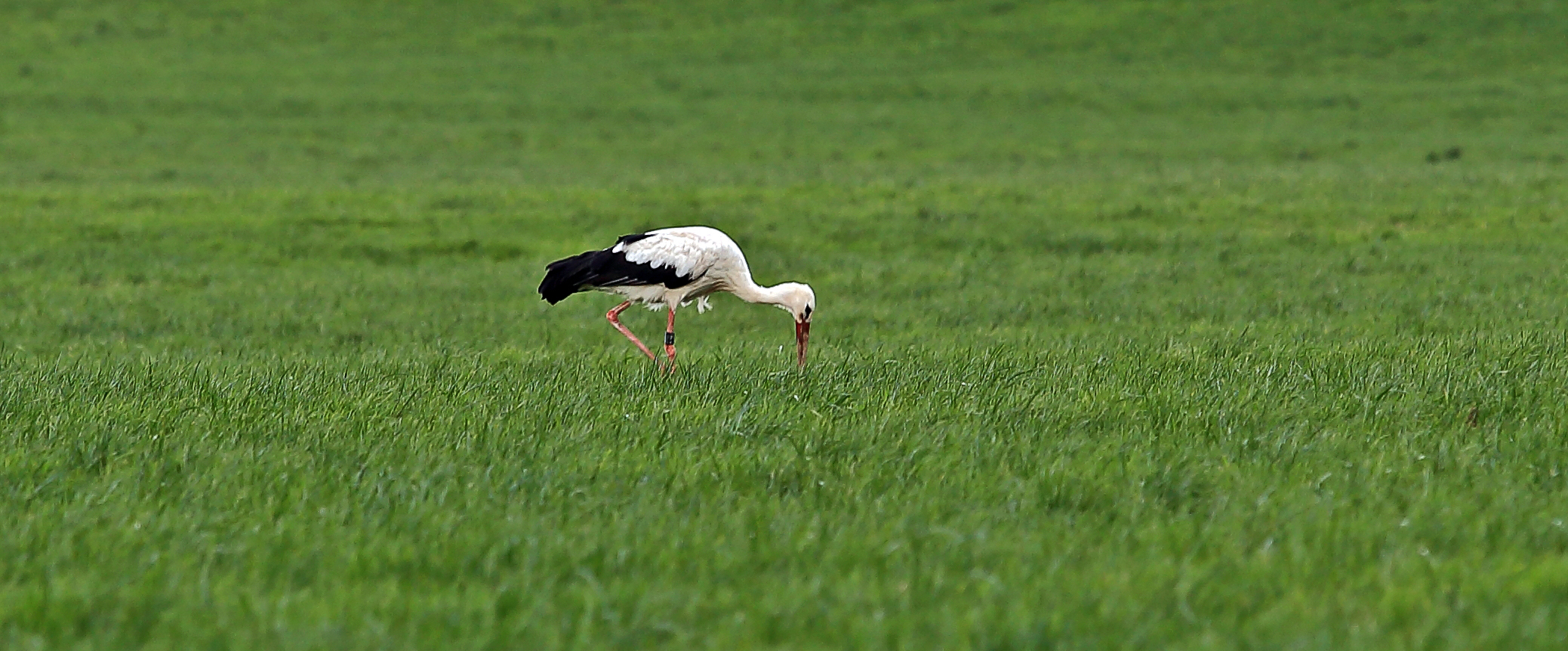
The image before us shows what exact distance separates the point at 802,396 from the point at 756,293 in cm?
285

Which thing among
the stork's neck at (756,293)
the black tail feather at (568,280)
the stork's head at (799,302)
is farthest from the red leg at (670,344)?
the stork's head at (799,302)

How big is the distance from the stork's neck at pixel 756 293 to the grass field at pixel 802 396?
0.40 metres

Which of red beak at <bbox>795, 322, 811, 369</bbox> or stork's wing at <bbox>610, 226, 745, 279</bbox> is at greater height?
stork's wing at <bbox>610, 226, 745, 279</bbox>

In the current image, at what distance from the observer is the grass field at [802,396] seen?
400cm

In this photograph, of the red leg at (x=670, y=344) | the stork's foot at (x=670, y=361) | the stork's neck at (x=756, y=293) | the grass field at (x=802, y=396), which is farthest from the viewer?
the stork's neck at (x=756, y=293)

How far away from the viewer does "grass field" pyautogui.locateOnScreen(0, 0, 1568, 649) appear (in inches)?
158

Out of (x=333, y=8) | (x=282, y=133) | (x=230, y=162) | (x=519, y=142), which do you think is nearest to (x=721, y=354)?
(x=230, y=162)

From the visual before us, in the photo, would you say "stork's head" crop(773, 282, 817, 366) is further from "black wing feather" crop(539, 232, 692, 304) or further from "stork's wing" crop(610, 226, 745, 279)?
"black wing feather" crop(539, 232, 692, 304)

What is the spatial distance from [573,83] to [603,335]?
3130cm

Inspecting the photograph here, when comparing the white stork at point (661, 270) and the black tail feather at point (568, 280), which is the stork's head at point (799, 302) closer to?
the white stork at point (661, 270)

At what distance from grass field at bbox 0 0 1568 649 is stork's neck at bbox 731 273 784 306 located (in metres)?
0.40

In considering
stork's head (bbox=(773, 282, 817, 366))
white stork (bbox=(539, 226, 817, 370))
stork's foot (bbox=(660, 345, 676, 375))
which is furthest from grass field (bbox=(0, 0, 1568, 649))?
white stork (bbox=(539, 226, 817, 370))

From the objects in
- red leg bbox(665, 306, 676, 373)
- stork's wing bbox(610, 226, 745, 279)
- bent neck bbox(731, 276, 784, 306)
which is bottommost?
red leg bbox(665, 306, 676, 373)

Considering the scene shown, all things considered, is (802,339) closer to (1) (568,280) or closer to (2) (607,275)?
(2) (607,275)
